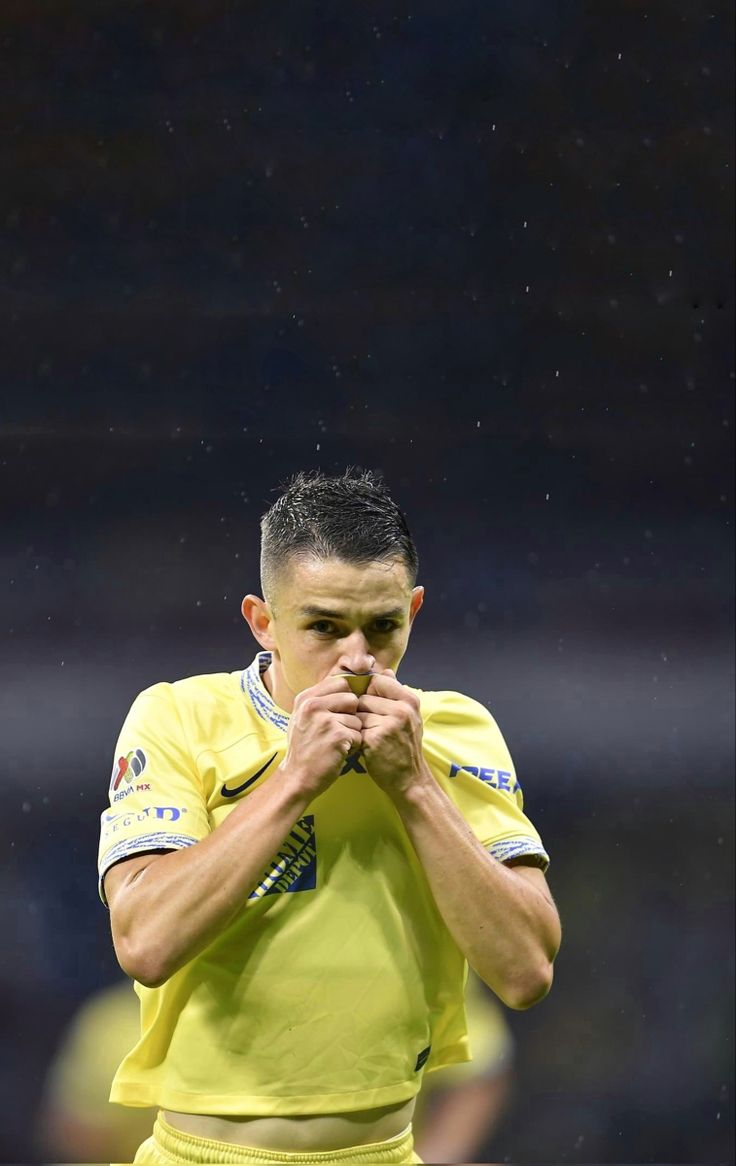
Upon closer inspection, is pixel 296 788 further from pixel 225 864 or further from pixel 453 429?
pixel 453 429

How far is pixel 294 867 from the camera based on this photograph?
1.25m

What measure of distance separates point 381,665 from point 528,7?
1.76m

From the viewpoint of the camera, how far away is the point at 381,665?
4.10 feet

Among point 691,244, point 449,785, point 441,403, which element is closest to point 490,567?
point 441,403

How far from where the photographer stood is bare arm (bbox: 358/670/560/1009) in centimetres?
Answer: 120

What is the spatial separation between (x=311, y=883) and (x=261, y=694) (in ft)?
0.64

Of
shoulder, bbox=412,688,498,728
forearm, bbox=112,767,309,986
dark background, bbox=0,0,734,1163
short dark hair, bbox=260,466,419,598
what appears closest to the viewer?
forearm, bbox=112,767,309,986

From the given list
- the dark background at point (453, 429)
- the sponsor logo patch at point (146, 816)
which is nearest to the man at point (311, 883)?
the sponsor logo patch at point (146, 816)

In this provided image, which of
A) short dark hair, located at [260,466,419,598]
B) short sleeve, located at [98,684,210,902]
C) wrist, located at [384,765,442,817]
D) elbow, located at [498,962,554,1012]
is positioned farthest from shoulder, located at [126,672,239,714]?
elbow, located at [498,962,554,1012]

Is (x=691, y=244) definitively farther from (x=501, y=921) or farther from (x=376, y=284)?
(x=501, y=921)

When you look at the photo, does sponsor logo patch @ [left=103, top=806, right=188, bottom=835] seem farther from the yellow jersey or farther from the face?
the face

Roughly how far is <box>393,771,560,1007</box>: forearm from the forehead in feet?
0.55

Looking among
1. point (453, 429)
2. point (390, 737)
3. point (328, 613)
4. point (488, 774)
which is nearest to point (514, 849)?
A: point (488, 774)

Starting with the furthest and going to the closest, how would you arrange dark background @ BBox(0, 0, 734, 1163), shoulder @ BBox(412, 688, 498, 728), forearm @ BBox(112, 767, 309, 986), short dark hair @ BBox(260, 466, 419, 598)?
dark background @ BBox(0, 0, 734, 1163) → shoulder @ BBox(412, 688, 498, 728) → short dark hair @ BBox(260, 466, 419, 598) → forearm @ BBox(112, 767, 309, 986)
